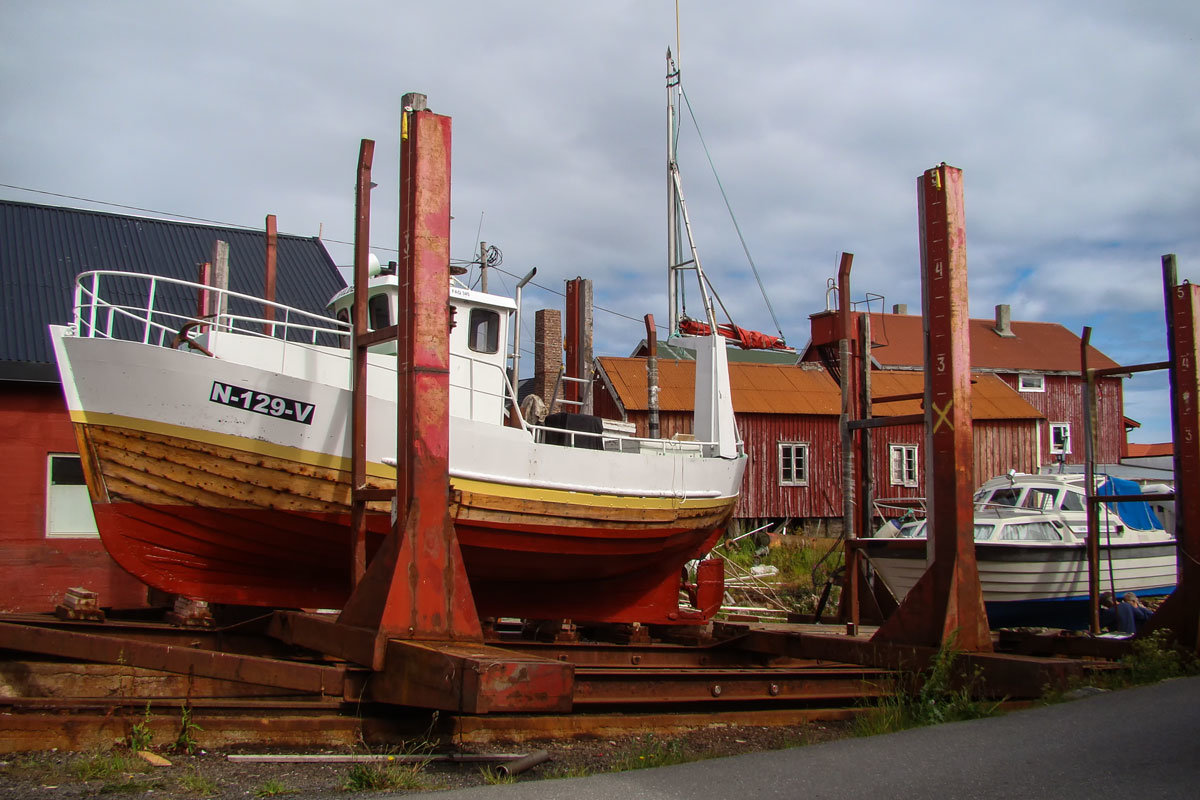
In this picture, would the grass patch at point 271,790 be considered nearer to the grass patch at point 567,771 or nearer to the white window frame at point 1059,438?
the grass patch at point 567,771

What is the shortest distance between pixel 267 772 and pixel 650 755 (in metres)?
2.12

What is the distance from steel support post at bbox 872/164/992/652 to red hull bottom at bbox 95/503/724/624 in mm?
3663

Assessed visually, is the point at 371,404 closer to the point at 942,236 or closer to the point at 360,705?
the point at 360,705

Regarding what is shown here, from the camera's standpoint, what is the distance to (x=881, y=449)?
29109 millimetres

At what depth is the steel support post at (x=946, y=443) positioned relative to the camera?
6.01m

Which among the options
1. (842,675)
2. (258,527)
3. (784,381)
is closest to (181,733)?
(258,527)

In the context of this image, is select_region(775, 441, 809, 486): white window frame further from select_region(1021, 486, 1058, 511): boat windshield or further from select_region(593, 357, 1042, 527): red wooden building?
select_region(1021, 486, 1058, 511): boat windshield

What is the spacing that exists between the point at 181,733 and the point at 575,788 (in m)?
2.53

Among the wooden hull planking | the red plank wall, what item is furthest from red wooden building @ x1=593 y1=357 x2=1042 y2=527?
the wooden hull planking

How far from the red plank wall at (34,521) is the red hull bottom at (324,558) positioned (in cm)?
499

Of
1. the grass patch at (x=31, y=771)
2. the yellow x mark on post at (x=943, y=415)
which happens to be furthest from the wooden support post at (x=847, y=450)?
the grass patch at (x=31, y=771)

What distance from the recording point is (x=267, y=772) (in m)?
5.17

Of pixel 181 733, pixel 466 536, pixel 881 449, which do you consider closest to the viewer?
pixel 181 733

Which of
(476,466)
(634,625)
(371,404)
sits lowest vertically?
(634,625)
